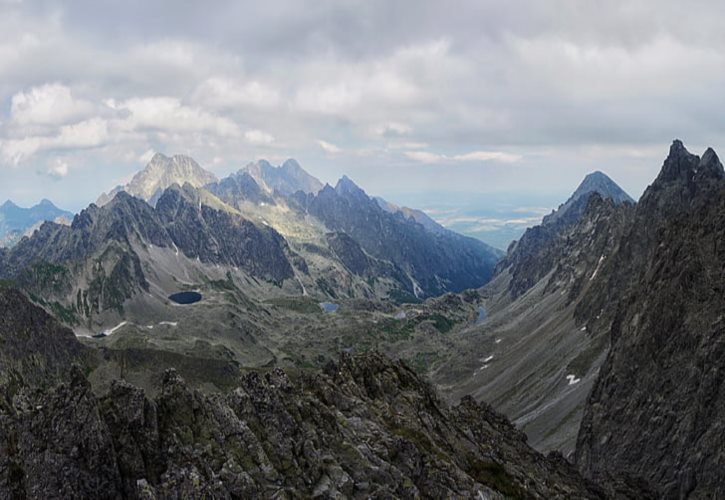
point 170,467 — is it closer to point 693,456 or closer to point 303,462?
point 303,462

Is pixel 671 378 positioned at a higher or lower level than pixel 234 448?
lower

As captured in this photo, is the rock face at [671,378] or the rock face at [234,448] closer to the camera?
the rock face at [234,448]

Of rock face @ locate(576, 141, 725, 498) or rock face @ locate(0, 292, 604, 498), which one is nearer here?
rock face @ locate(0, 292, 604, 498)

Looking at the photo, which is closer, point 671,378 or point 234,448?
point 234,448
